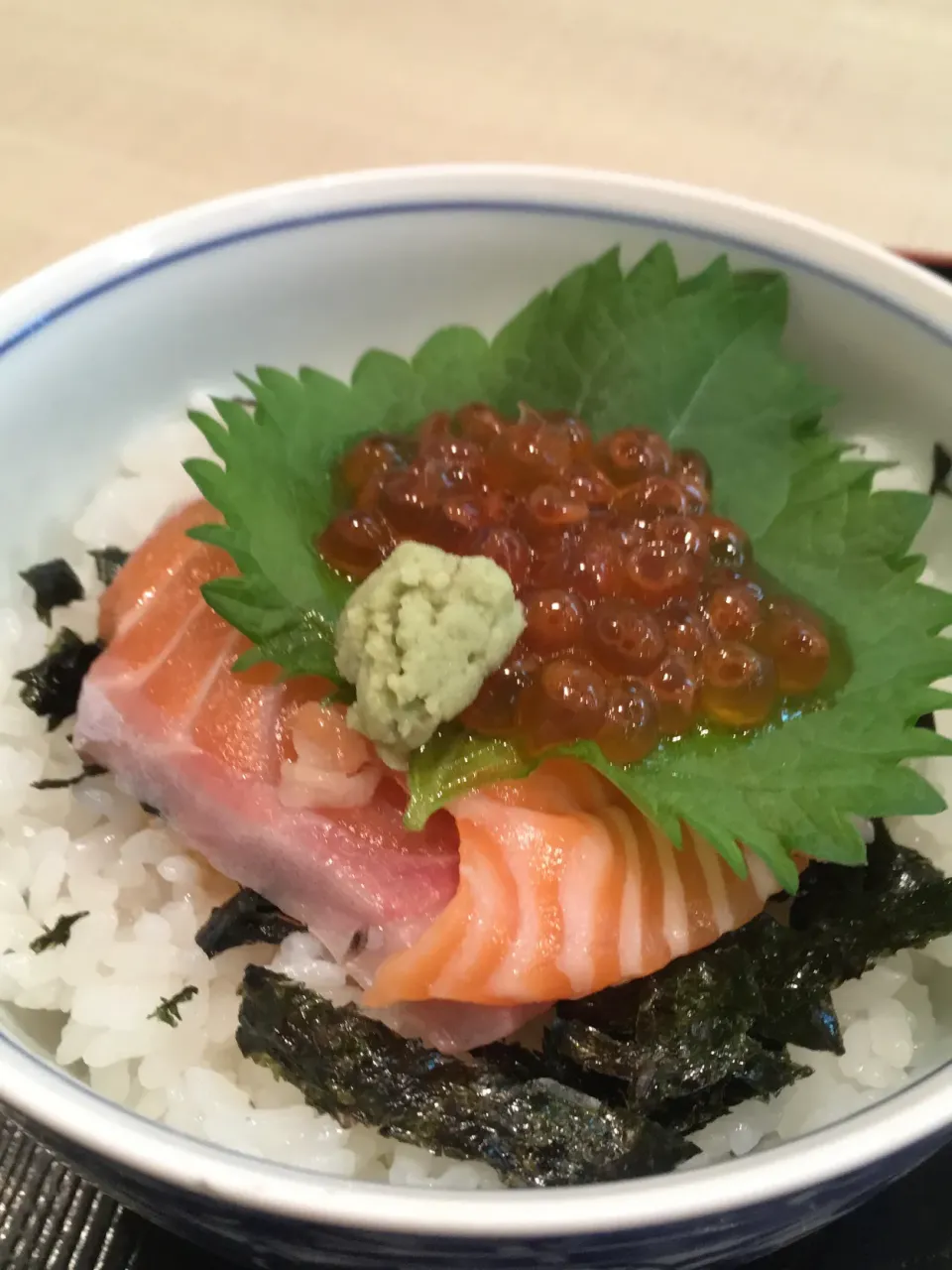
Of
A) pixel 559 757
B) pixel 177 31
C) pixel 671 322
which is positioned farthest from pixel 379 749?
pixel 177 31

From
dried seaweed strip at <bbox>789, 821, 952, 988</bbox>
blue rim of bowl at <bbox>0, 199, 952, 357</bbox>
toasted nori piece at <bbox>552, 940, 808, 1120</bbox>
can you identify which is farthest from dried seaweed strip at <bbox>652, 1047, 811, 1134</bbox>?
blue rim of bowl at <bbox>0, 199, 952, 357</bbox>

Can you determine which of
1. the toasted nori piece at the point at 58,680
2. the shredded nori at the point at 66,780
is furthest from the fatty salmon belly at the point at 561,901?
the toasted nori piece at the point at 58,680

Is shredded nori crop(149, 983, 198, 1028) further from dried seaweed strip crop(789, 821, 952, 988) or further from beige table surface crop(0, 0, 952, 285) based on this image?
beige table surface crop(0, 0, 952, 285)

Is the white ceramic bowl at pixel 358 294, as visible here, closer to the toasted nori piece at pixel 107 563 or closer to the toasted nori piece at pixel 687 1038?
the toasted nori piece at pixel 107 563

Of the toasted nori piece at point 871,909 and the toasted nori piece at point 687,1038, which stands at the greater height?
the toasted nori piece at point 871,909

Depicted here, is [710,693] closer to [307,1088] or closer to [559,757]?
[559,757]

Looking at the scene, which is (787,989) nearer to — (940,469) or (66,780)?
(940,469)
